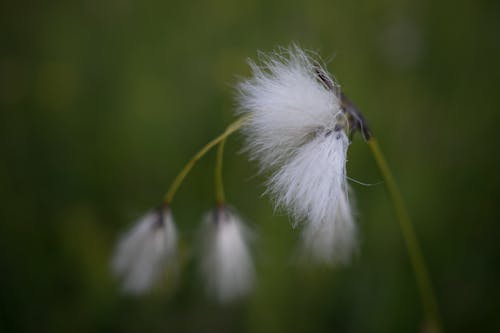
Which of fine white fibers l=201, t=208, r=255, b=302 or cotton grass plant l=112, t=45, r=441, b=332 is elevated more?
cotton grass plant l=112, t=45, r=441, b=332

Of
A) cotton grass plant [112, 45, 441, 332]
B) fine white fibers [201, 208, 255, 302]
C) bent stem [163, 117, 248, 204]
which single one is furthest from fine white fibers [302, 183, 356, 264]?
bent stem [163, 117, 248, 204]

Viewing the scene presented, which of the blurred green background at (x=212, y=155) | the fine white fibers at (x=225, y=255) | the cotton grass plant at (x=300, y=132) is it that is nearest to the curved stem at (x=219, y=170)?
the cotton grass plant at (x=300, y=132)

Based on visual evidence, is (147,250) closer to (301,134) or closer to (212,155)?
(301,134)

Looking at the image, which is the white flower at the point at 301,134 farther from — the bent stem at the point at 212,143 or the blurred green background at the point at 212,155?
the blurred green background at the point at 212,155

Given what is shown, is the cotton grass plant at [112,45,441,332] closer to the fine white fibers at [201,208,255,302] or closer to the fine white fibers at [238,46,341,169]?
the fine white fibers at [238,46,341,169]

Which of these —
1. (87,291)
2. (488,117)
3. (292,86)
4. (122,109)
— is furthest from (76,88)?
(488,117)

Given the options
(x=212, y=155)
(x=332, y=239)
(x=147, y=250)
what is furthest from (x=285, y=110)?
(x=212, y=155)
